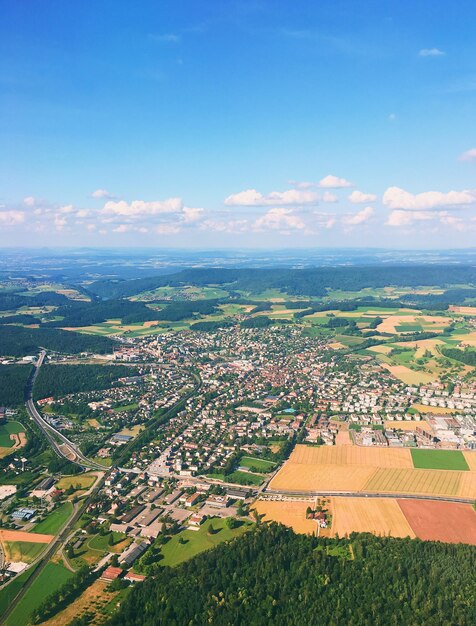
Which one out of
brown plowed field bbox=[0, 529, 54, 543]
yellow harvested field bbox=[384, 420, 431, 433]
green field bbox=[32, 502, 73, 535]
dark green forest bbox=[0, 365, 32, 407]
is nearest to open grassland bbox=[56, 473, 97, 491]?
green field bbox=[32, 502, 73, 535]

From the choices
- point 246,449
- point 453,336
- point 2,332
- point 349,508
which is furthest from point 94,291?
point 349,508

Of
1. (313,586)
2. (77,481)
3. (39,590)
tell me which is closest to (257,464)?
(77,481)

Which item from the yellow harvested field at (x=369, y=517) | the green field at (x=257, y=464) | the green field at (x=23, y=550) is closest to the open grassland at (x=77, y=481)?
the green field at (x=23, y=550)

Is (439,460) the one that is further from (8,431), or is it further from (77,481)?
(8,431)

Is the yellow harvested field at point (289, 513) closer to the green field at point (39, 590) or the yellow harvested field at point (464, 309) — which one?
the green field at point (39, 590)

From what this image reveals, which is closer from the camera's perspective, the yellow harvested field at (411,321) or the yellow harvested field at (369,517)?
the yellow harvested field at (369,517)

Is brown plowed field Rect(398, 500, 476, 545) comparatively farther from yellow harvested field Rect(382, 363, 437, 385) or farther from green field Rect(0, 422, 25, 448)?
green field Rect(0, 422, 25, 448)

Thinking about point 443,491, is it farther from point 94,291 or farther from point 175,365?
point 94,291
